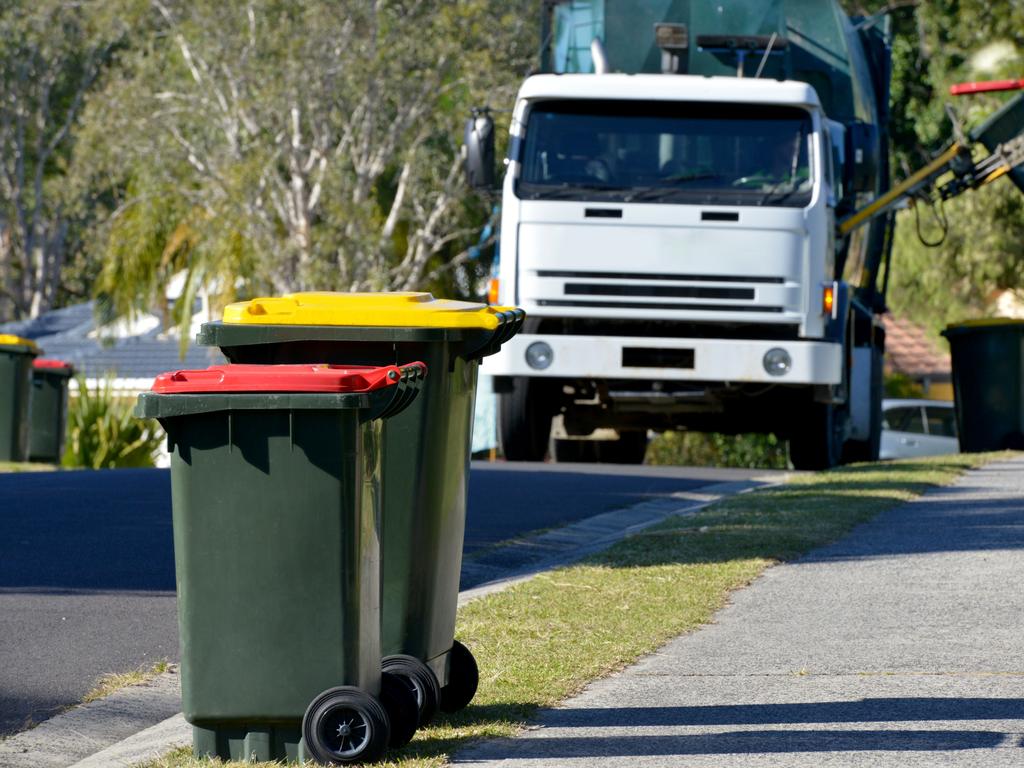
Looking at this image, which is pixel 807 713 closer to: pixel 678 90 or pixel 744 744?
pixel 744 744

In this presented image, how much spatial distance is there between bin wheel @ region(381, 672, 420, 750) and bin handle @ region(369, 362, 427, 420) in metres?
0.70

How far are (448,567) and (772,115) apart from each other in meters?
8.57

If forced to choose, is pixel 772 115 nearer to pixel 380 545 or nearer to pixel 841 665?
pixel 841 665

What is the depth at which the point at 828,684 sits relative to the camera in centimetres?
541

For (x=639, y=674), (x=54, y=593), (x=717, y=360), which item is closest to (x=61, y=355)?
(x=717, y=360)

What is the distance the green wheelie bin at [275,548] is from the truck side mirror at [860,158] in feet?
33.0

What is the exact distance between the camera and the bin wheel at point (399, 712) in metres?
4.47

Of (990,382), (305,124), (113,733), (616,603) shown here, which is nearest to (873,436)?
(990,382)

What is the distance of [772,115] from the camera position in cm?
1305

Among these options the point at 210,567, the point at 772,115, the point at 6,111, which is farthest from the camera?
the point at 6,111

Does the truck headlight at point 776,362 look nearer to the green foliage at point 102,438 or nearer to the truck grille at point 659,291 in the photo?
the truck grille at point 659,291

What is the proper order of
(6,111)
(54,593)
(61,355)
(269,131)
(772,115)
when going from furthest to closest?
(6,111)
(61,355)
(269,131)
(772,115)
(54,593)

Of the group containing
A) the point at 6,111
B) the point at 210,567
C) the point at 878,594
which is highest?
the point at 6,111

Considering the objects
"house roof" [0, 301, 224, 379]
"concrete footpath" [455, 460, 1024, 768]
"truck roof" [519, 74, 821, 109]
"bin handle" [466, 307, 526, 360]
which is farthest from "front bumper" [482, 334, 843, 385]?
"house roof" [0, 301, 224, 379]
